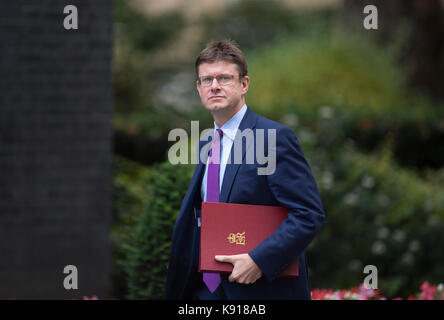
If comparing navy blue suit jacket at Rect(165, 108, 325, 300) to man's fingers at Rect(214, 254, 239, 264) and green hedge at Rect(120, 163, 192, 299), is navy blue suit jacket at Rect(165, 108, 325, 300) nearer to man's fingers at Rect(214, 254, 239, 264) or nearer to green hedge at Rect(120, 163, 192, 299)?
man's fingers at Rect(214, 254, 239, 264)

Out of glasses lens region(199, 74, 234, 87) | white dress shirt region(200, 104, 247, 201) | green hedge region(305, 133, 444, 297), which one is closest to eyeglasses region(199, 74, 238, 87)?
glasses lens region(199, 74, 234, 87)

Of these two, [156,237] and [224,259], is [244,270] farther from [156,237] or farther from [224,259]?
[156,237]

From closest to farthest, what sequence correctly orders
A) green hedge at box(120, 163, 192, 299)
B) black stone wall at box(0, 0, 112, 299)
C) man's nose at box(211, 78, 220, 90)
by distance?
man's nose at box(211, 78, 220, 90) → green hedge at box(120, 163, 192, 299) → black stone wall at box(0, 0, 112, 299)

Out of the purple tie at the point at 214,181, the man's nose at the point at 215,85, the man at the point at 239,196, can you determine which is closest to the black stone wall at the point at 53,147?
the man at the point at 239,196

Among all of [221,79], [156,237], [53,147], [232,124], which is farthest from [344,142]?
[221,79]

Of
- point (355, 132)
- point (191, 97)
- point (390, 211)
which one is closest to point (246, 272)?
point (390, 211)

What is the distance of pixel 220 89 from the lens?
9.00 ft

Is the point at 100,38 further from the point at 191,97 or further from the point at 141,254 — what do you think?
the point at 191,97

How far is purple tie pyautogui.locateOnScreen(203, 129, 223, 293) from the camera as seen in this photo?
9.29 ft

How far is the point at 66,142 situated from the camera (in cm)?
544

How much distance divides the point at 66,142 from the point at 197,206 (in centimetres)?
278

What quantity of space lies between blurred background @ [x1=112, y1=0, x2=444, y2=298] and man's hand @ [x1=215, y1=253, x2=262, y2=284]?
1412mm

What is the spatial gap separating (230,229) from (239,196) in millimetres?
167

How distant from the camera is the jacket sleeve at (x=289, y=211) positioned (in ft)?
8.43
